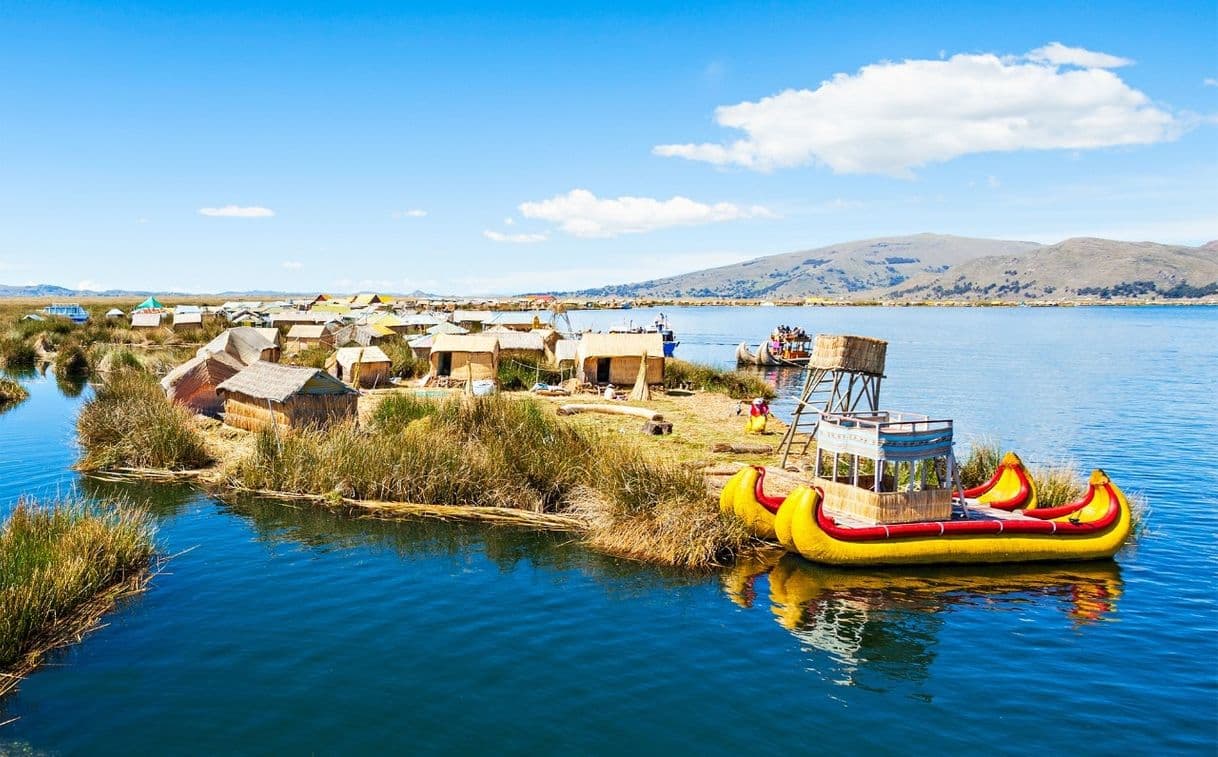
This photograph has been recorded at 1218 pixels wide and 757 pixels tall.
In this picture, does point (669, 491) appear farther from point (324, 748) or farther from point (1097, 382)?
point (1097, 382)

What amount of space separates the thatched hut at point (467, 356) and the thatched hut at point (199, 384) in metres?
11.4

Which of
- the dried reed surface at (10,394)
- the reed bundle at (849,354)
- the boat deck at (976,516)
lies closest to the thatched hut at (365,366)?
the dried reed surface at (10,394)

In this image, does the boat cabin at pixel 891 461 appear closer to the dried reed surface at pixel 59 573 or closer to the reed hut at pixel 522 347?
the dried reed surface at pixel 59 573

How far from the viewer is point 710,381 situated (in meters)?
40.4

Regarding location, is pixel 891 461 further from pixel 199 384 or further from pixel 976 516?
pixel 199 384

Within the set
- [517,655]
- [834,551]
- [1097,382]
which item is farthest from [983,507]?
[1097,382]

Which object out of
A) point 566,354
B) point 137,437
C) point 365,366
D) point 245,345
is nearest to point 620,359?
point 566,354

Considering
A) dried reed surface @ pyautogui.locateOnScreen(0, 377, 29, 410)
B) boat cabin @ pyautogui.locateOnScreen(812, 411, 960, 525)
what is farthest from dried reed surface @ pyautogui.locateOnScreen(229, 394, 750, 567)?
dried reed surface @ pyautogui.locateOnScreen(0, 377, 29, 410)

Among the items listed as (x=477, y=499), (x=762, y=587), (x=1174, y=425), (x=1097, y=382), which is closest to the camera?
(x=762, y=587)

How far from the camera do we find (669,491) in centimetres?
1606

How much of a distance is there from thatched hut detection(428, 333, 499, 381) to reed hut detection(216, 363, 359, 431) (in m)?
13.9

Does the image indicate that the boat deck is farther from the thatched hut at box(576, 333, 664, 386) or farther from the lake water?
the thatched hut at box(576, 333, 664, 386)

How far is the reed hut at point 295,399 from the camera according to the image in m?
23.8

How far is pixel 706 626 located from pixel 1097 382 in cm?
4615
